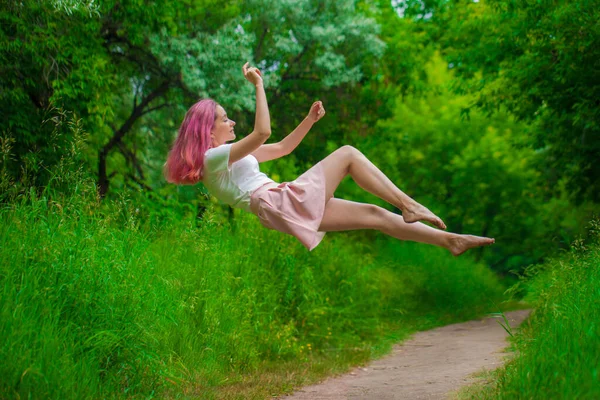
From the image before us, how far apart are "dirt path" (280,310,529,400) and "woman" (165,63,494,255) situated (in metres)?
1.24

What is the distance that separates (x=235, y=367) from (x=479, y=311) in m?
7.66

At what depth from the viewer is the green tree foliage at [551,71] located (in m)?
8.75

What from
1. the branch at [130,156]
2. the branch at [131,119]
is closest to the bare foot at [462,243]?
the branch at [131,119]

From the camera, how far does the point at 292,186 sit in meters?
4.84

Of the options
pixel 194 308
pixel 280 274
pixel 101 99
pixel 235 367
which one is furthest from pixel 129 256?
pixel 101 99

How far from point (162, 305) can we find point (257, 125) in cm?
148

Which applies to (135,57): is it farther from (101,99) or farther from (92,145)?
(101,99)

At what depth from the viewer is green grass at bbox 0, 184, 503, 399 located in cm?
376

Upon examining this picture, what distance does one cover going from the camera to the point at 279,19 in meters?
13.8

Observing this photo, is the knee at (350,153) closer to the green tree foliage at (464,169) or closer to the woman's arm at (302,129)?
the woman's arm at (302,129)

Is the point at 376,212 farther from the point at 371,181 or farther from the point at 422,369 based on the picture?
the point at 422,369

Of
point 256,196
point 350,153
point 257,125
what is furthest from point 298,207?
point 257,125

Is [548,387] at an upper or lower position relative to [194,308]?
lower

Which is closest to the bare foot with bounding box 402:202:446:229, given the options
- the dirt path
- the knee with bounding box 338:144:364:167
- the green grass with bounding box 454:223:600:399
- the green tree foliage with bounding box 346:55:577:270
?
the knee with bounding box 338:144:364:167
